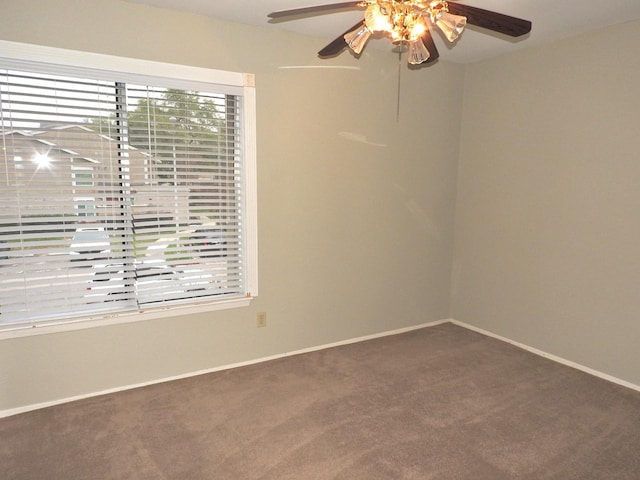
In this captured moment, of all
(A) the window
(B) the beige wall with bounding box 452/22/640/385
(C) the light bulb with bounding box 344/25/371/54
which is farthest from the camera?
(B) the beige wall with bounding box 452/22/640/385

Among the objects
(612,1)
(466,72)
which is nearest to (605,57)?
(612,1)

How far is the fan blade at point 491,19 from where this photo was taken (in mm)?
1656

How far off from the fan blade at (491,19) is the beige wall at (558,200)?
5.63ft

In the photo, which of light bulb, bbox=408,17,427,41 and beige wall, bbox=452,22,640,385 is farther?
beige wall, bbox=452,22,640,385

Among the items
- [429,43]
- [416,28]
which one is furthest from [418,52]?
[416,28]

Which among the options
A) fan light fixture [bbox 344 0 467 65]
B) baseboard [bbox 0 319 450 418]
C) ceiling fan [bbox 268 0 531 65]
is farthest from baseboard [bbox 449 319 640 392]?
fan light fixture [bbox 344 0 467 65]

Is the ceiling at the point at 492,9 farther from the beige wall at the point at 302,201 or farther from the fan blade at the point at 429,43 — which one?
the fan blade at the point at 429,43

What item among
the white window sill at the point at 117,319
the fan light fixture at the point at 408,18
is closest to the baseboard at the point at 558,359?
the white window sill at the point at 117,319

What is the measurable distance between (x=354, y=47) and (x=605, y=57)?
2.15m

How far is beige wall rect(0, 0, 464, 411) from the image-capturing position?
258cm

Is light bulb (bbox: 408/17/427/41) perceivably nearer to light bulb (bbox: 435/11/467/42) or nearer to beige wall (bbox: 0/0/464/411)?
Answer: light bulb (bbox: 435/11/467/42)

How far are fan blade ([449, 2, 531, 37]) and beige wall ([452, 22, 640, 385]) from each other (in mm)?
1715

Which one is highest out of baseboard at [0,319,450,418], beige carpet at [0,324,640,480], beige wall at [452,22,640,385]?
beige wall at [452,22,640,385]

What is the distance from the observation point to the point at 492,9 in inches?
105
